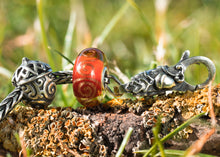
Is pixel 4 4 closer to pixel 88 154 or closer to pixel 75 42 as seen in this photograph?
pixel 75 42

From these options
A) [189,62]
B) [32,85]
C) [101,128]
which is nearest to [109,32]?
[189,62]

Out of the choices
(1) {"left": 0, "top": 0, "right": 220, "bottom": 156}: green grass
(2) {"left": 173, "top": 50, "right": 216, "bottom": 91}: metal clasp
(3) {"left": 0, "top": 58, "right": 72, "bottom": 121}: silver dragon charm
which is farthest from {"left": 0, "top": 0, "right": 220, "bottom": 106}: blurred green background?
(3) {"left": 0, "top": 58, "right": 72, "bottom": 121}: silver dragon charm

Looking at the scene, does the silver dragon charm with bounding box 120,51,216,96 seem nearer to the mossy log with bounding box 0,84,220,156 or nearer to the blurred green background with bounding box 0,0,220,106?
the mossy log with bounding box 0,84,220,156

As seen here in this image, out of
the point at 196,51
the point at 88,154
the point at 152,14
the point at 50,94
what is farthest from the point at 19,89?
the point at 152,14

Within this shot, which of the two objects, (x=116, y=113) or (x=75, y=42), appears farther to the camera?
(x=75, y=42)

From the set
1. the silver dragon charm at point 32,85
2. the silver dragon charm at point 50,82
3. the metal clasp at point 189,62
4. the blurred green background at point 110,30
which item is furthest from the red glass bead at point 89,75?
the blurred green background at point 110,30

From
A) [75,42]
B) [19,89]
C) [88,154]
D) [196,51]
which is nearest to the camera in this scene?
[88,154]

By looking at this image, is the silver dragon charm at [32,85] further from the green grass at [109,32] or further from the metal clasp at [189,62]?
the green grass at [109,32]
